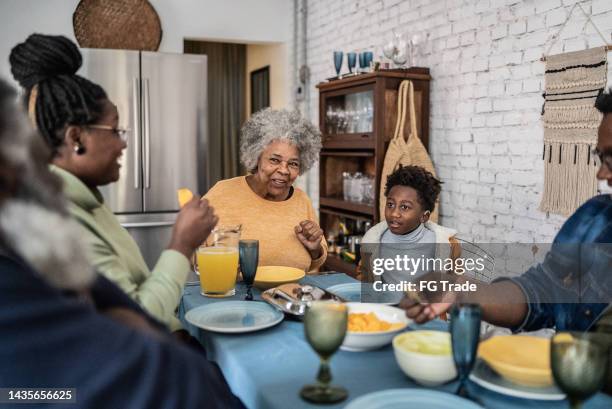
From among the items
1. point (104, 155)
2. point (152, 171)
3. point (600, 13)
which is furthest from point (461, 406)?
point (152, 171)

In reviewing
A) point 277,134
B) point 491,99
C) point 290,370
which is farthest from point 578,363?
point 491,99

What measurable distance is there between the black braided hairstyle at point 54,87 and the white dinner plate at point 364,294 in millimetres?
858

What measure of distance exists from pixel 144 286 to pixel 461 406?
0.68 m

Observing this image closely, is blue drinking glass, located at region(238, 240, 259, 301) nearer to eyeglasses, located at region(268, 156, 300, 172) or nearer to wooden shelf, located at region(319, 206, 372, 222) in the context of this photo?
eyeglasses, located at region(268, 156, 300, 172)

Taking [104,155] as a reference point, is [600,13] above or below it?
above

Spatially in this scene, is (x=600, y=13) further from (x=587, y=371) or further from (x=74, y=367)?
(x=74, y=367)

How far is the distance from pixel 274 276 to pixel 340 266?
76.6 inches

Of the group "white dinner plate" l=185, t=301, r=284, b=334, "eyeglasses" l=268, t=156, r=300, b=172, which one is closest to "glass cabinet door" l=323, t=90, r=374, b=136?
"eyeglasses" l=268, t=156, r=300, b=172

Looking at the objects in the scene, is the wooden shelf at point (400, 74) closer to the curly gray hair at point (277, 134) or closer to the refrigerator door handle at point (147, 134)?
the curly gray hair at point (277, 134)

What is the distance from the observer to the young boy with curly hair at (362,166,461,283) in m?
2.60

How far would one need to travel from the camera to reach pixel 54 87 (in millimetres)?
1252

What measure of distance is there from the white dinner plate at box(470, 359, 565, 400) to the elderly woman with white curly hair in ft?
4.13

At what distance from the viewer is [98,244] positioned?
48.4 inches

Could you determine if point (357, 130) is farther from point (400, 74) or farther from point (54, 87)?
point (54, 87)
